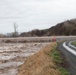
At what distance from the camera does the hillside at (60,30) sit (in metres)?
114

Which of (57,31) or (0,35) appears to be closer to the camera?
(0,35)

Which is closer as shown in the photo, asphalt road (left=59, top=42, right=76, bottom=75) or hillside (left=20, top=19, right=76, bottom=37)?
asphalt road (left=59, top=42, right=76, bottom=75)

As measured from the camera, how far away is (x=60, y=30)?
119688 millimetres

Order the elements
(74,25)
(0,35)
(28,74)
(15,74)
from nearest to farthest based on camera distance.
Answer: (28,74)
(15,74)
(0,35)
(74,25)

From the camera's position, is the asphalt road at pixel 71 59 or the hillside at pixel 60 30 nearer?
the asphalt road at pixel 71 59

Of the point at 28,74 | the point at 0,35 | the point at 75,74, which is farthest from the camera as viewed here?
the point at 0,35

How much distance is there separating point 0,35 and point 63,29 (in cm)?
2897

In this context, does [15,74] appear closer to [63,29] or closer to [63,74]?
[63,74]

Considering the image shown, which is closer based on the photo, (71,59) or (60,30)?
(71,59)

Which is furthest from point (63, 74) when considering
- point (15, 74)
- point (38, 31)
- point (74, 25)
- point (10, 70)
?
point (38, 31)

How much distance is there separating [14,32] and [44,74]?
105 m

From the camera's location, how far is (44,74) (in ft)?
48.9

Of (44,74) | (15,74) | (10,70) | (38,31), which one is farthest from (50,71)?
(38,31)

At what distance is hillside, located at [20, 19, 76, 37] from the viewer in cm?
11381
